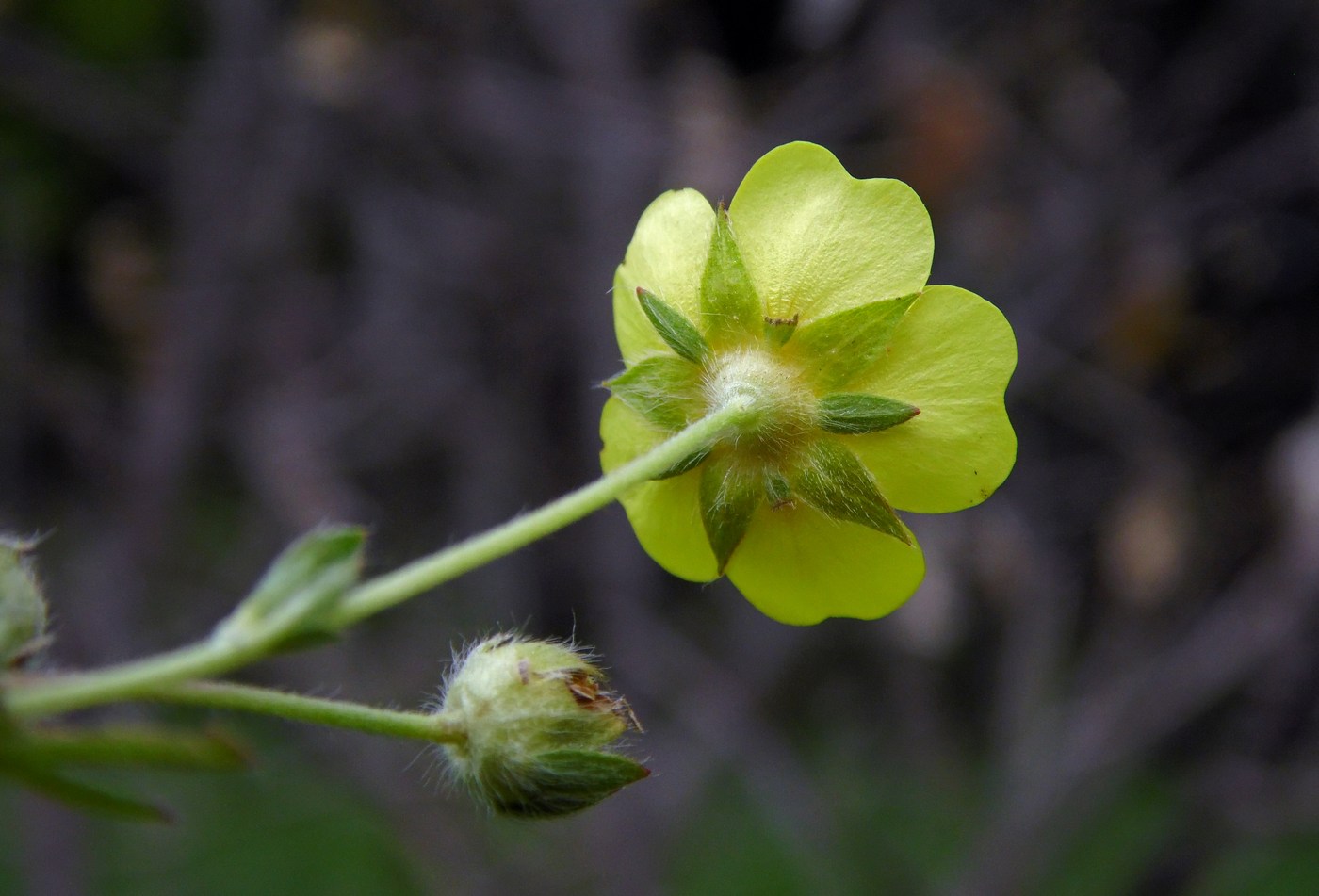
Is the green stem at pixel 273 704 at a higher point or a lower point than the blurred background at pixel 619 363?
lower

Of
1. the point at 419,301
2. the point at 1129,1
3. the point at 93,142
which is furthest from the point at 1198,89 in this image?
the point at 93,142

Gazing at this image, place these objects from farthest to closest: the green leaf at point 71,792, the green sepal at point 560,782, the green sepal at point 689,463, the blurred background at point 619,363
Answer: the blurred background at point 619,363, the green sepal at point 689,463, the green sepal at point 560,782, the green leaf at point 71,792

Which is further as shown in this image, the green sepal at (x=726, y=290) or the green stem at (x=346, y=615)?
the green sepal at (x=726, y=290)

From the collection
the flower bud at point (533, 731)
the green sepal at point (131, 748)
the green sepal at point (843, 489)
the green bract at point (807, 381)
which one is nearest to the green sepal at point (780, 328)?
the green bract at point (807, 381)

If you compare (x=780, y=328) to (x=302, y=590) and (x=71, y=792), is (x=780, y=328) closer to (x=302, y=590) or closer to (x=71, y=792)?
(x=302, y=590)

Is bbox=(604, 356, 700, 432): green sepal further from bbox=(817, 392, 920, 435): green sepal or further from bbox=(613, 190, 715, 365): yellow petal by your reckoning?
bbox=(817, 392, 920, 435): green sepal

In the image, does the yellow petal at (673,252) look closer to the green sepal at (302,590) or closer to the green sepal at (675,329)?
the green sepal at (675,329)

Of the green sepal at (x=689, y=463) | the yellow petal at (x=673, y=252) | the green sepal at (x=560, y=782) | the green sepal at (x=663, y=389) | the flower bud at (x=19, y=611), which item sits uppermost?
the yellow petal at (x=673, y=252)
